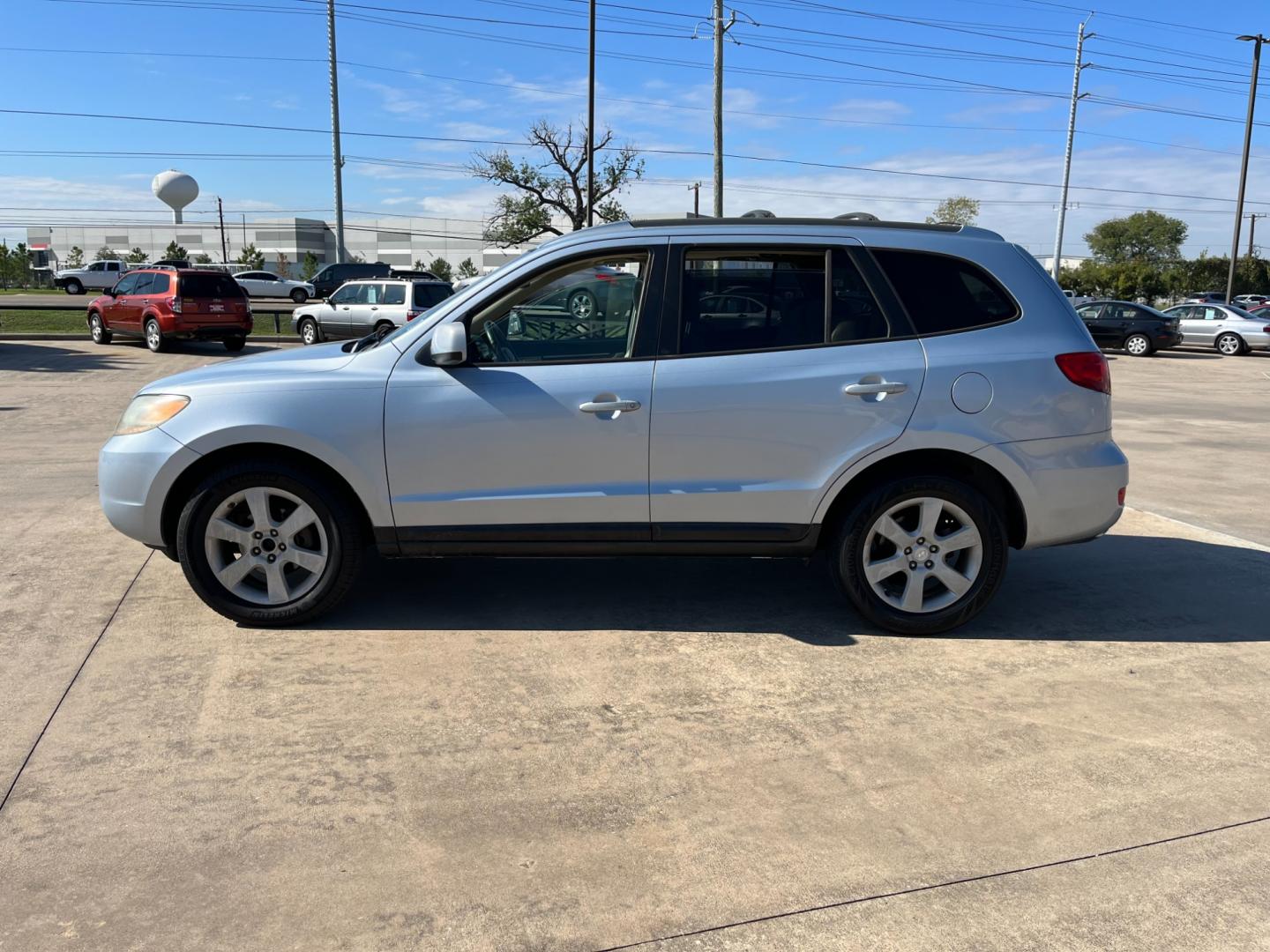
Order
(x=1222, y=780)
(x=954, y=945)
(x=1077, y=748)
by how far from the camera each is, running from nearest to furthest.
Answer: (x=954, y=945), (x=1222, y=780), (x=1077, y=748)

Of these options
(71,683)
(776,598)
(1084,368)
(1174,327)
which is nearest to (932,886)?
Result: (776,598)

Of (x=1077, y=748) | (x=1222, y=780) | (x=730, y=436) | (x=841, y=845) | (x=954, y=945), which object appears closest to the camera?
(x=954, y=945)

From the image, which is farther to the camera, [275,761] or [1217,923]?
[275,761]

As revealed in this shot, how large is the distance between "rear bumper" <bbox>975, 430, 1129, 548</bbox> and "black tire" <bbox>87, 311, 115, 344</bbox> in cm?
2155

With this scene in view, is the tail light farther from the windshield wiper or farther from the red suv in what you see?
the red suv

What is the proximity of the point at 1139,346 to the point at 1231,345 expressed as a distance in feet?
12.7

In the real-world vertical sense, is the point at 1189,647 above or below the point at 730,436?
below

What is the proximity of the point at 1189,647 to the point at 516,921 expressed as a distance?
11.5ft

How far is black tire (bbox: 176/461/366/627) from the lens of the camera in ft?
14.8

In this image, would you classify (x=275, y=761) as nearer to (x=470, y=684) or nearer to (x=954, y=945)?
(x=470, y=684)

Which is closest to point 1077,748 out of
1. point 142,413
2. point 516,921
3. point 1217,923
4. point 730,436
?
point 1217,923

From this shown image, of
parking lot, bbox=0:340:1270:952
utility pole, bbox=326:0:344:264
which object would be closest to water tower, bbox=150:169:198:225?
utility pole, bbox=326:0:344:264

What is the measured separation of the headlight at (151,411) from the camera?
4.60 m

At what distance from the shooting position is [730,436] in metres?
4.48
